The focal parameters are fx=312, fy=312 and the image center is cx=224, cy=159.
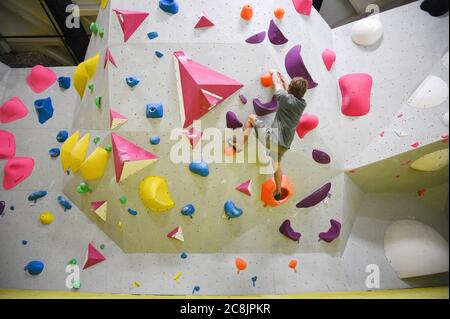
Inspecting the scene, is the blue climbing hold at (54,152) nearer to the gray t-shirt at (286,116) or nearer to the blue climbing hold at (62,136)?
the blue climbing hold at (62,136)

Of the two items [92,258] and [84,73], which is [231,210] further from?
[84,73]

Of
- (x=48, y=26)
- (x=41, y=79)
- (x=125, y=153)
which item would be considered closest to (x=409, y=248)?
(x=125, y=153)

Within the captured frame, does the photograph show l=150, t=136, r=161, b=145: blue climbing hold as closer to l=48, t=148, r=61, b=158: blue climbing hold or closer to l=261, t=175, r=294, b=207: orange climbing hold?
l=261, t=175, r=294, b=207: orange climbing hold

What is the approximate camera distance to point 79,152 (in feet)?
10.1

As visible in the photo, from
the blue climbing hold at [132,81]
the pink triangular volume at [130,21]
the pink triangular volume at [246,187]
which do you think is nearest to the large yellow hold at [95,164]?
the blue climbing hold at [132,81]

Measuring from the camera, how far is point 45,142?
3.46 m

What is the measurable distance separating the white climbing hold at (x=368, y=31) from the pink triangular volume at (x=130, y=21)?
219 cm

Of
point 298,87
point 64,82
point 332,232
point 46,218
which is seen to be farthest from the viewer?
point 64,82

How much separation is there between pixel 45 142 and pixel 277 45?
2689mm

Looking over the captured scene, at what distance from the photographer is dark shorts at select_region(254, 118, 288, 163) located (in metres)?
2.68

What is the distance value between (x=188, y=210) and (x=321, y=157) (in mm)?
1371

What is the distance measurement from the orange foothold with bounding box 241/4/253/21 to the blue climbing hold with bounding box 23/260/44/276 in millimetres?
3049

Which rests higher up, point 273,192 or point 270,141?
point 270,141
